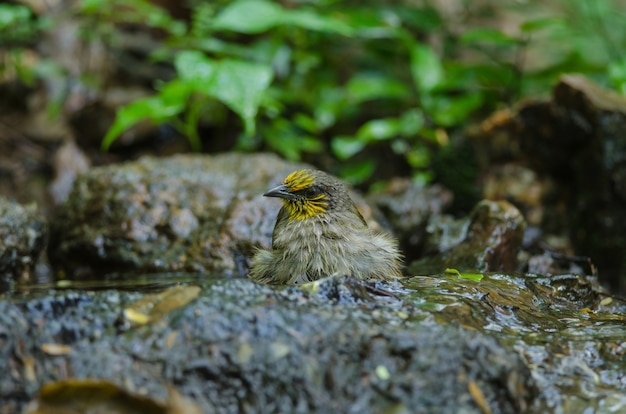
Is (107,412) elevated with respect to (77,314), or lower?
lower

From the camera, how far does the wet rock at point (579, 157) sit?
5477mm

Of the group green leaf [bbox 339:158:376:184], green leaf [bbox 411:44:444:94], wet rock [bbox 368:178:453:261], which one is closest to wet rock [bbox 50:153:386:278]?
wet rock [bbox 368:178:453:261]

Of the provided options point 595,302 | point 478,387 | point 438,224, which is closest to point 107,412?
point 478,387

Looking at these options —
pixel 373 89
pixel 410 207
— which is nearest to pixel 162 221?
pixel 410 207

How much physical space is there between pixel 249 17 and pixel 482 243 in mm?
3582

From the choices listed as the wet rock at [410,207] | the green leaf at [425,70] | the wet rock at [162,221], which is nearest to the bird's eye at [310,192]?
the wet rock at [162,221]

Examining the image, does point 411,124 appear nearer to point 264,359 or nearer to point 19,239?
point 19,239

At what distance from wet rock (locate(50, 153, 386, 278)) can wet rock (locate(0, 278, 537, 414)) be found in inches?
89.2

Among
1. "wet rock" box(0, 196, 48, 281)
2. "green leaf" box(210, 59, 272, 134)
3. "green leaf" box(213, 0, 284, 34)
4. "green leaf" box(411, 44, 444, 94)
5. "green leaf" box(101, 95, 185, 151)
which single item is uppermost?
"green leaf" box(213, 0, 284, 34)

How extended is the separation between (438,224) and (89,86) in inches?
213

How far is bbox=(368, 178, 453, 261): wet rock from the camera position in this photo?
19.9ft

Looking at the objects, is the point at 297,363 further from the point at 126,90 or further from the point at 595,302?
the point at 126,90

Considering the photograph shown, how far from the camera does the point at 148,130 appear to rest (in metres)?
8.37

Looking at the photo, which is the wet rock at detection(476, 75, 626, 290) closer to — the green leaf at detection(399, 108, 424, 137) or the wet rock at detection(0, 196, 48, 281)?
the green leaf at detection(399, 108, 424, 137)
